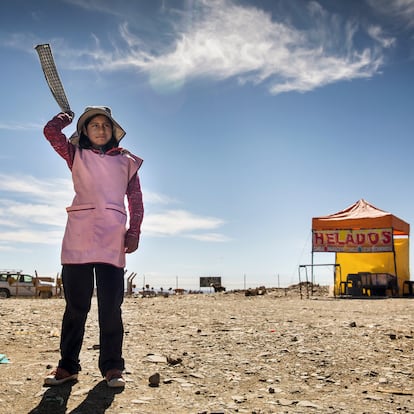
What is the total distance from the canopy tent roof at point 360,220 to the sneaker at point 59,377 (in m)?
15.7

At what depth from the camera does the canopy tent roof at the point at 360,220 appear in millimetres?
17359


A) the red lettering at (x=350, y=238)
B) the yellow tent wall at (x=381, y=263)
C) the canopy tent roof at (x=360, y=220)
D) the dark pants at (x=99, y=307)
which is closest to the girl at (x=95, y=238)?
the dark pants at (x=99, y=307)

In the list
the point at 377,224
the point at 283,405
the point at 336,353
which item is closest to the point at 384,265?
the point at 377,224

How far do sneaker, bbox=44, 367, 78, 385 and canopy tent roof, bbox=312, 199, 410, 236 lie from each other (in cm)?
1569

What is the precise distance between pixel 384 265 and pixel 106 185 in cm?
1929

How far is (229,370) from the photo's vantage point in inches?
153

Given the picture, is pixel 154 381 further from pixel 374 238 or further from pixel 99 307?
pixel 374 238

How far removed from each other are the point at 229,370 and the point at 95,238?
1706mm

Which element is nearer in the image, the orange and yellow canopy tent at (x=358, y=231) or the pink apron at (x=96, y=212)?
the pink apron at (x=96, y=212)

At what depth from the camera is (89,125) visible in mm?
3502

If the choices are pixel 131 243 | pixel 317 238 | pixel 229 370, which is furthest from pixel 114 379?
pixel 317 238

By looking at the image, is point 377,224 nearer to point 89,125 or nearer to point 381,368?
point 381,368

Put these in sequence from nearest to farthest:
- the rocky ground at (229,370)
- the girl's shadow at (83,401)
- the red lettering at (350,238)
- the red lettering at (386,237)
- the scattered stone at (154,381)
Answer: the girl's shadow at (83,401)
the rocky ground at (229,370)
the scattered stone at (154,381)
the red lettering at (386,237)
the red lettering at (350,238)

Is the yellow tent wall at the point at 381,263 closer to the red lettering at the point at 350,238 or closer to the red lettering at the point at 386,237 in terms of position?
the red lettering at the point at 350,238
